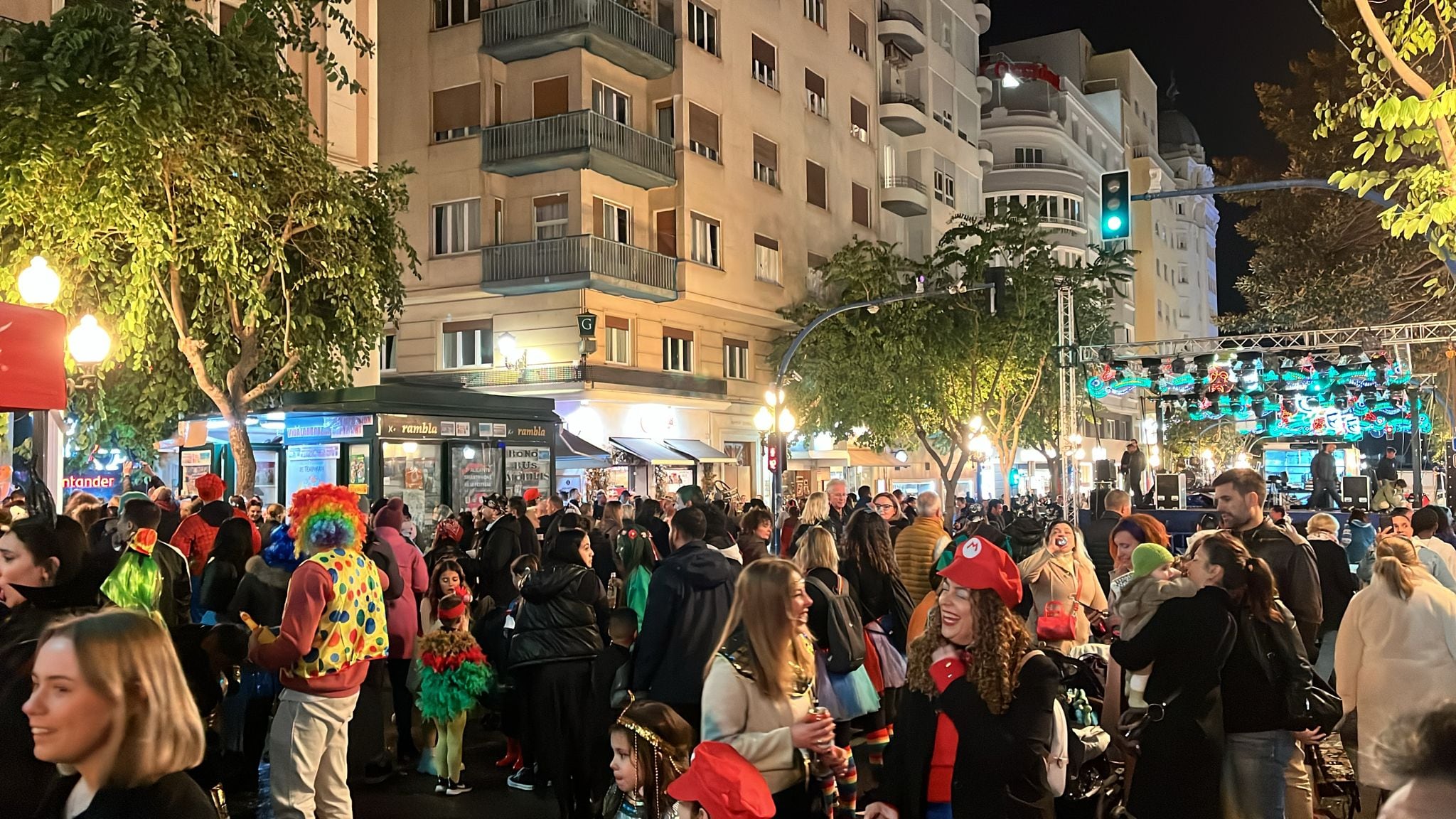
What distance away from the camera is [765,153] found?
1393 inches

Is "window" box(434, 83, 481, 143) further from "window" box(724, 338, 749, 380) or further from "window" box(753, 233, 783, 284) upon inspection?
"window" box(724, 338, 749, 380)

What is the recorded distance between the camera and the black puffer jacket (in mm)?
7238

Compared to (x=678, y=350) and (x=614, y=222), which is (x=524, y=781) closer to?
(x=614, y=222)

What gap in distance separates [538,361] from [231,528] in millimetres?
21853

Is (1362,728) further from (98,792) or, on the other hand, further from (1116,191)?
(1116,191)

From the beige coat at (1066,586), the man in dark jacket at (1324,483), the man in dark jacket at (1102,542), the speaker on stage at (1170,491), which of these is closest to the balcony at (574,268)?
the speaker on stage at (1170,491)

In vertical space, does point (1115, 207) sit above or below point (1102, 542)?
above

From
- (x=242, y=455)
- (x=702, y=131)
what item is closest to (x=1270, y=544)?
(x=242, y=455)

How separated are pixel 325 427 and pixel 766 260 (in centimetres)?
1797

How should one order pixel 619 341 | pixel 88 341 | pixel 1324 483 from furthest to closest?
pixel 619 341 → pixel 1324 483 → pixel 88 341

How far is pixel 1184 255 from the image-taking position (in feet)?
318

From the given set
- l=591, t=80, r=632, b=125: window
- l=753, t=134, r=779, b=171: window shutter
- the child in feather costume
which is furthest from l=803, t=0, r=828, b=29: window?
the child in feather costume

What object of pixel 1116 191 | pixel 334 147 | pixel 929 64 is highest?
pixel 929 64

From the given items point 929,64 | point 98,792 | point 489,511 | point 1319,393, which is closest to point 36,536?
point 98,792
